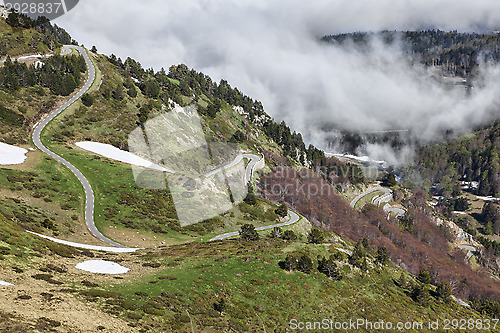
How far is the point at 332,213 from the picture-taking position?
578 feet

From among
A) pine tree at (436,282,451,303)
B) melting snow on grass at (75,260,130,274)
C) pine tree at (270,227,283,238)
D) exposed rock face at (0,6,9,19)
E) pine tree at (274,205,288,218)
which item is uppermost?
exposed rock face at (0,6,9,19)

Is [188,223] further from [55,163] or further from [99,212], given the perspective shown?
[55,163]

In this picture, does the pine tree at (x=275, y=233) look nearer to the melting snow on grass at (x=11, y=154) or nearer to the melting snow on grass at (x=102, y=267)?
the melting snow on grass at (x=102, y=267)

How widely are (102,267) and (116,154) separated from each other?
68955 millimetres

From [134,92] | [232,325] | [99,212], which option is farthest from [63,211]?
[134,92]

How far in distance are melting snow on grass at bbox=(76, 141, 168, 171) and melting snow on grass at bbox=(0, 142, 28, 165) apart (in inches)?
793

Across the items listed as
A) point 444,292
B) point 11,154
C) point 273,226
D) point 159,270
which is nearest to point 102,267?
point 159,270

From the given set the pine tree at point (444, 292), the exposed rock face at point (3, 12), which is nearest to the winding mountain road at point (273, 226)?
the pine tree at point (444, 292)

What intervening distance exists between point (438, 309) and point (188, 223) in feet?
201

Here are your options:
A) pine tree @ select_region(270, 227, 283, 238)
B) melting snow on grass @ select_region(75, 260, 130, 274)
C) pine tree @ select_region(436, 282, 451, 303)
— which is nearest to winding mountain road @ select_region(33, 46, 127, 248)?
melting snow on grass @ select_region(75, 260, 130, 274)

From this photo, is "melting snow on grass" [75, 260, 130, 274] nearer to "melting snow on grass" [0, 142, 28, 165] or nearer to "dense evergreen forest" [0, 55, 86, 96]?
"melting snow on grass" [0, 142, 28, 165]

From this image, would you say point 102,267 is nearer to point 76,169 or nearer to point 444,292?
point 76,169

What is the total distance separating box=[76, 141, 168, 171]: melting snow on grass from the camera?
10300 cm

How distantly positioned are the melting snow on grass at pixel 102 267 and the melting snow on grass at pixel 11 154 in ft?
156
